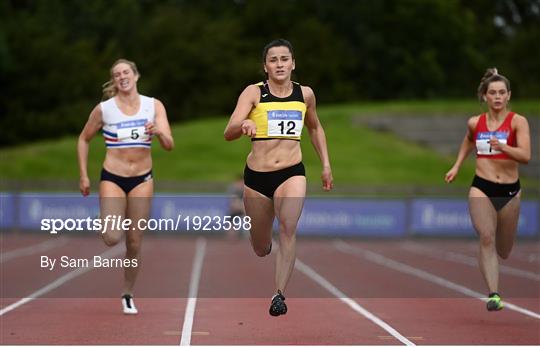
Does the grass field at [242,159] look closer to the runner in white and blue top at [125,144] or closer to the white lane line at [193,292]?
the white lane line at [193,292]

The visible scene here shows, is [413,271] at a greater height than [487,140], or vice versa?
[413,271]

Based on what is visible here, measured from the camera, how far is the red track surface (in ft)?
34.9

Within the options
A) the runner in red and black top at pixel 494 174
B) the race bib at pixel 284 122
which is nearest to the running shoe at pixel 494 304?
the runner in red and black top at pixel 494 174

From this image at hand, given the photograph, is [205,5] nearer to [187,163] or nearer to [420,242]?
[187,163]

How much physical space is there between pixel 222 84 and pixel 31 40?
12.9 m

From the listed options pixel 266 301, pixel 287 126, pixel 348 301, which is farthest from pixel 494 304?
pixel 266 301

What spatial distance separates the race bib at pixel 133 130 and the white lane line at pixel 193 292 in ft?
6.17

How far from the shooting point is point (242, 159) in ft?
155

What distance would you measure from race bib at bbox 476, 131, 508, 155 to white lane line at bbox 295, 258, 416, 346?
200 cm

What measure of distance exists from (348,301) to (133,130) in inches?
167

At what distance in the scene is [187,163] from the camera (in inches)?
1836

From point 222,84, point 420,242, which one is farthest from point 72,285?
point 222,84

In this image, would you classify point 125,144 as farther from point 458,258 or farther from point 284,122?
point 458,258

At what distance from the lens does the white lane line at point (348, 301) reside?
1089 cm
